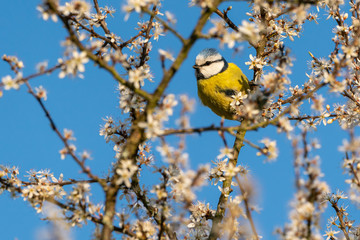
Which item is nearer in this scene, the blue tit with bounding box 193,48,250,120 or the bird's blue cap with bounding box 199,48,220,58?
the blue tit with bounding box 193,48,250,120

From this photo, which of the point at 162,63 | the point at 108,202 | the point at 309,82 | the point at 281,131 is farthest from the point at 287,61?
the point at 309,82

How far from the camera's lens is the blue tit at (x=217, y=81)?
675cm

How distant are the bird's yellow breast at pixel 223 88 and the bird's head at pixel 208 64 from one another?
11 cm

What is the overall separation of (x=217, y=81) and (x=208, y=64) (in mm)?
564

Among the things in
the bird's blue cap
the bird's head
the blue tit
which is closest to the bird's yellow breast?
the blue tit

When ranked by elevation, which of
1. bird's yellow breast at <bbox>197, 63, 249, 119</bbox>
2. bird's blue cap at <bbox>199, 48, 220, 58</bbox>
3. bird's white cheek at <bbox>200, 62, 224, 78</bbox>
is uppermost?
bird's blue cap at <bbox>199, 48, 220, 58</bbox>

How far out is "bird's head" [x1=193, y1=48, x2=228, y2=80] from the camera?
7.15 m

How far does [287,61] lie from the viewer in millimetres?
3221

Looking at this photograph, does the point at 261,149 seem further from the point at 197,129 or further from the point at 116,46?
the point at 116,46

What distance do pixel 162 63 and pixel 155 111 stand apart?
0.31 meters

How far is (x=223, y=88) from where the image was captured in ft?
22.2

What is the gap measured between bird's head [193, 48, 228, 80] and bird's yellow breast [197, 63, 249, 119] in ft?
0.36

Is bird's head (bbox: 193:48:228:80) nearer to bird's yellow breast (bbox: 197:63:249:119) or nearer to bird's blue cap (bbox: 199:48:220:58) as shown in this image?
bird's blue cap (bbox: 199:48:220:58)

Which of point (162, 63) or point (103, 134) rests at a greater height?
point (103, 134)
